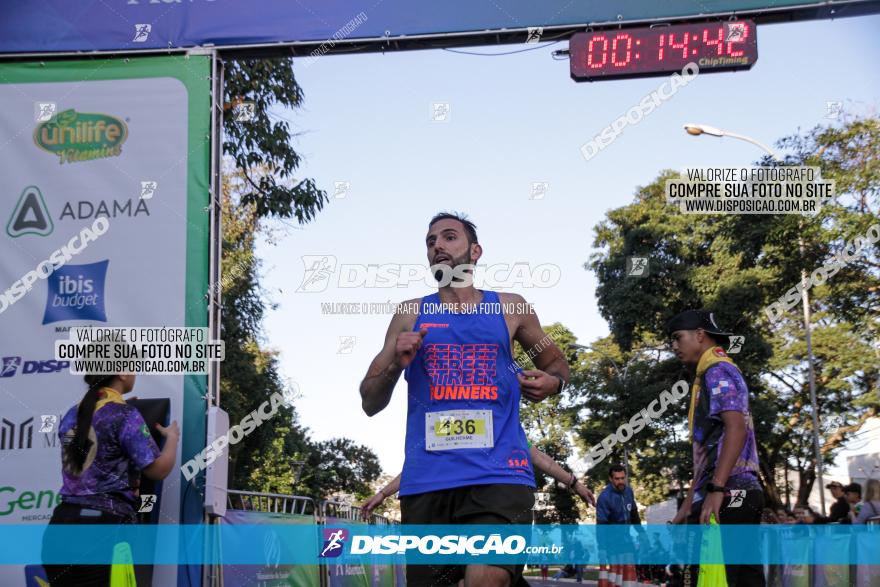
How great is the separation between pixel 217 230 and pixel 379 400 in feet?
12.7

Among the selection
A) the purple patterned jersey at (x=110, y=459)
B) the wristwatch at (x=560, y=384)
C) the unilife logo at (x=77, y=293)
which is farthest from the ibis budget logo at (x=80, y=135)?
the wristwatch at (x=560, y=384)

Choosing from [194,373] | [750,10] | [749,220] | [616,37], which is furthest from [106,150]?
[749,220]

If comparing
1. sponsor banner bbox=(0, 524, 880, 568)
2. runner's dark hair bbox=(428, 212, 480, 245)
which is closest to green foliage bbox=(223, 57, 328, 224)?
sponsor banner bbox=(0, 524, 880, 568)

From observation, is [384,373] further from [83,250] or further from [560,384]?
[83,250]

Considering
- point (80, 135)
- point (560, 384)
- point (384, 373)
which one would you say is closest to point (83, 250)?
point (80, 135)

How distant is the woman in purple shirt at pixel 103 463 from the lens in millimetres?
5488

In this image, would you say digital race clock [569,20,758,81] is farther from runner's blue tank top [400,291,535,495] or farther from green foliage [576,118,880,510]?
green foliage [576,118,880,510]

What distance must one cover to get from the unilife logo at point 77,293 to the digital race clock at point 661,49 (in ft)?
14.3

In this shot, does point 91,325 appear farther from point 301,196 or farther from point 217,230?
point 301,196

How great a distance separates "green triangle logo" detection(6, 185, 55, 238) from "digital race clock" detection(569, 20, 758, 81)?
464cm

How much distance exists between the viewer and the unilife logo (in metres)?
7.88

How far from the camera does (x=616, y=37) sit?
318 inches

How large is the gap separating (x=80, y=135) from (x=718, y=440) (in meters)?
5.90

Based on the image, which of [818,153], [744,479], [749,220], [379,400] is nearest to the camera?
[379,400]
